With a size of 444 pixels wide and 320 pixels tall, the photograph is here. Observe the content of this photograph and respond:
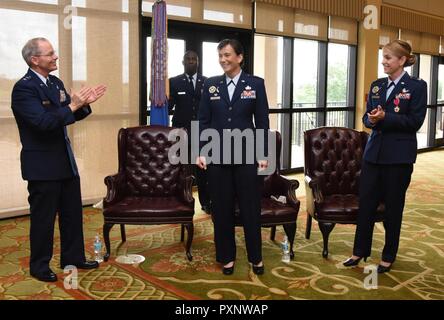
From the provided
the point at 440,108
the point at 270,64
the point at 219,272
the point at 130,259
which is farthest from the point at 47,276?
the point at 440,108

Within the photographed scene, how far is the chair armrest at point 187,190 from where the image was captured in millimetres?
3890

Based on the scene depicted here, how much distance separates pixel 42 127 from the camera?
3.12 m

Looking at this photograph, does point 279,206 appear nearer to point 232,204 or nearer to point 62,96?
point 232,204

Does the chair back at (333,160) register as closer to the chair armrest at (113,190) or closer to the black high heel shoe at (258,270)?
the black high heel shoe at (258,270)

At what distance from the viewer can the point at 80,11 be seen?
5285 mm

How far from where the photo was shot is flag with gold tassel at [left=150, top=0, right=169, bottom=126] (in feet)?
16.4

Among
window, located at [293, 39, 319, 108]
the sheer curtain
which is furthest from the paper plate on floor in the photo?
window, located at [293, 39, 319, 108]

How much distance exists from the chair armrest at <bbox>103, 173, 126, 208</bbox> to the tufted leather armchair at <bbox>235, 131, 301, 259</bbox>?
0.95 metres

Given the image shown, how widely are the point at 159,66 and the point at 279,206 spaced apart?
2.06 m

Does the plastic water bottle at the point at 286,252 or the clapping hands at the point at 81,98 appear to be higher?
the clapping hands at the point at 81,98

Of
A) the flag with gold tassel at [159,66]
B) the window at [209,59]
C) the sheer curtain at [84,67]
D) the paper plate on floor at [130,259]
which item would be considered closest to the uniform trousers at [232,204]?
the paper plate on floor at [130,259]

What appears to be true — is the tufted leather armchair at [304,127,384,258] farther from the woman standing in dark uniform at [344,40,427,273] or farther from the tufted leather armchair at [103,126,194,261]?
the tufted leather armchair at [103,126,194,261]

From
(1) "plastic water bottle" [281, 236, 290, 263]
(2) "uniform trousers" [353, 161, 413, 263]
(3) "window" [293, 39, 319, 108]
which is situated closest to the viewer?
(2) "uniform trousers" [353, 161, 413, 263]

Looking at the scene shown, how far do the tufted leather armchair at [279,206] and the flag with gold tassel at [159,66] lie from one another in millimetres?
1487
